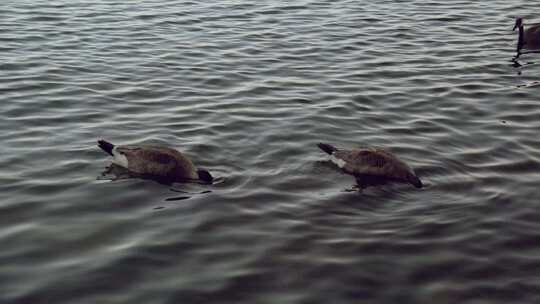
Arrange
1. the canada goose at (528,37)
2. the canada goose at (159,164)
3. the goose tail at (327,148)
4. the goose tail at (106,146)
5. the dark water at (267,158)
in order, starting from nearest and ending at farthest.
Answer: the dark water at (267,158) → the canada goose at (159,164) → the goose tail at (106,146) → the goose tail at (327,148) → the canada goose at (528,37)

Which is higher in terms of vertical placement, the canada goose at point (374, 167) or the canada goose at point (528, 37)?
the canada goose at point (528, 37)

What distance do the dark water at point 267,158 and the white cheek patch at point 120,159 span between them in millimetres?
318

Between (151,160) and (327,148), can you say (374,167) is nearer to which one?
(327,148)

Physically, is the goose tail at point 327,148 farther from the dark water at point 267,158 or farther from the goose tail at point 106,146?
the goose tail at point 106,146

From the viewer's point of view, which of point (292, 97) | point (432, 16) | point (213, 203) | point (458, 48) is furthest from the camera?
point (432, 16)

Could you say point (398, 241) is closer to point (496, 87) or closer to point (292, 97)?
point (292, 97)

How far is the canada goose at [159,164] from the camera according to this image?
11.2 m

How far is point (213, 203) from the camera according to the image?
Result: 1045 centimetres

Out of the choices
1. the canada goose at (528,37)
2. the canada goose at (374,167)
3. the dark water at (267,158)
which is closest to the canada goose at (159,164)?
the dark water at (267,158)

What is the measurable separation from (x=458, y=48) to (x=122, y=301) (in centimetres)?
1393

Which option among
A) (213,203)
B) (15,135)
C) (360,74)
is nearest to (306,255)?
(213,203)

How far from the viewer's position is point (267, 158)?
12164mm

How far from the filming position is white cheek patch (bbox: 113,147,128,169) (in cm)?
1136

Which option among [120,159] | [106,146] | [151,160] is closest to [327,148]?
[151,160]
